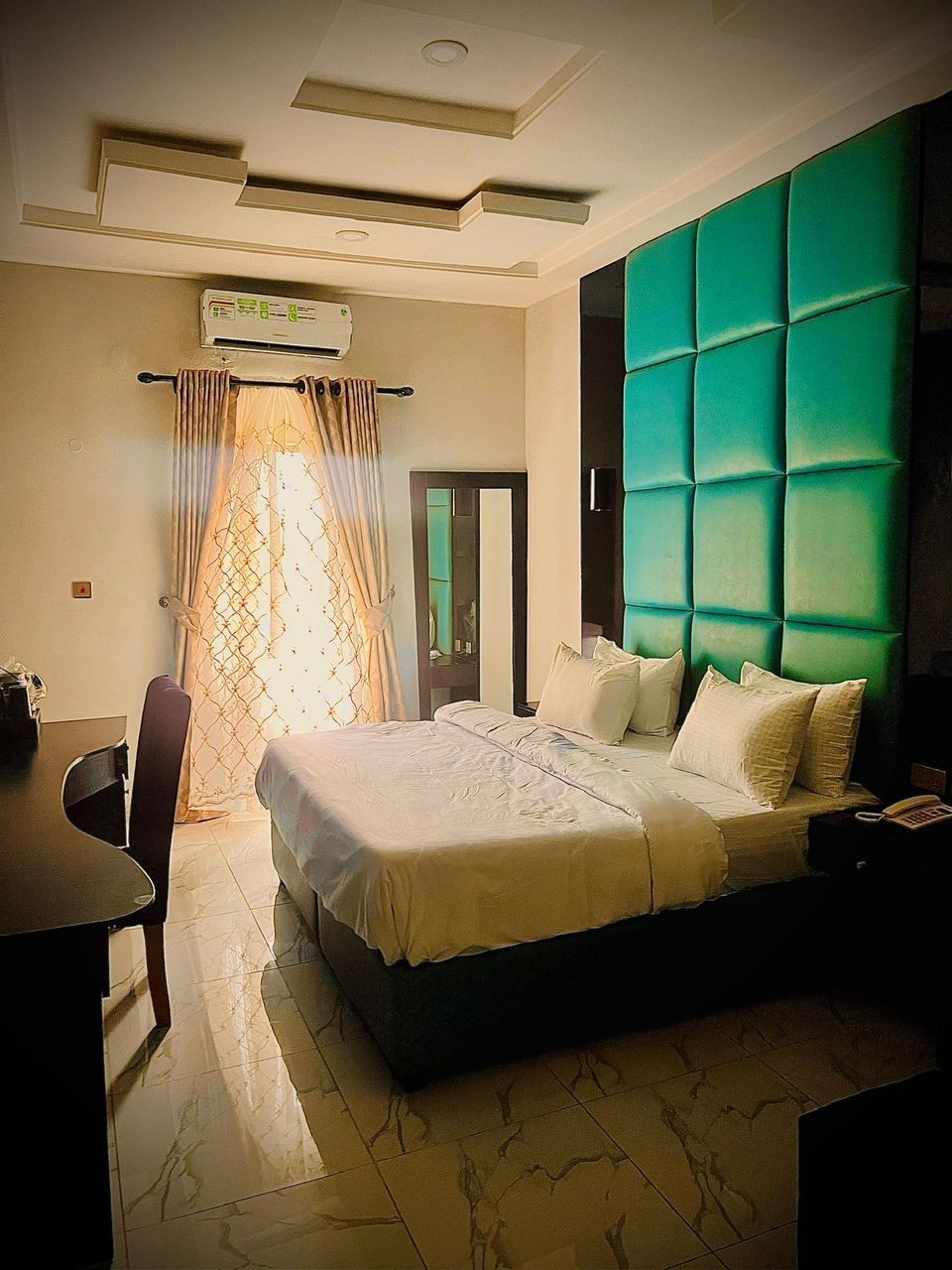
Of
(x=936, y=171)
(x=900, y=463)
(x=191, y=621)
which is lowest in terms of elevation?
(x=191, y=621)

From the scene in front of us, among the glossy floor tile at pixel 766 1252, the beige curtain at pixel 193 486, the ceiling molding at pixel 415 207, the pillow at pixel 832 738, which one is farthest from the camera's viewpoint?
the beige curtain at pixel 193 486

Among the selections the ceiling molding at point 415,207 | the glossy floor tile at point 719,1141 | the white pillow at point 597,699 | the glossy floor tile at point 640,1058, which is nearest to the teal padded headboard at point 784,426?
the white pillow at point 597,699

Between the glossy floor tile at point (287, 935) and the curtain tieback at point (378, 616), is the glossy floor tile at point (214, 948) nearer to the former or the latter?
the glossy floor tile at point (287, 935)

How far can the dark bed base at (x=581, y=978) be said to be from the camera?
2.52 m

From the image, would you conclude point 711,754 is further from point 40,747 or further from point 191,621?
point 191,621

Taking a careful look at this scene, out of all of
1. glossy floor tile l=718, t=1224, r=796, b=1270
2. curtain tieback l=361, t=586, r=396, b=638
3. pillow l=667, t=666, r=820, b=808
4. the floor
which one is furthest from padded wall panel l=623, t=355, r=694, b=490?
glossy floor tile l=718, t=1224, r=796, b=1270

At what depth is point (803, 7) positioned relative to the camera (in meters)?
2.51

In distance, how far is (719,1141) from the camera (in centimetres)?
232

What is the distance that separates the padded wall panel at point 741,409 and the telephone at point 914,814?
1291mm

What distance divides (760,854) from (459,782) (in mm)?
1004

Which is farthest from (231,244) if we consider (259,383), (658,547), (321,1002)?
(321,1002)

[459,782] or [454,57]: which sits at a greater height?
[454,57]

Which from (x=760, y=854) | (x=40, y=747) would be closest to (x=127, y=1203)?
(x=40, y=747)

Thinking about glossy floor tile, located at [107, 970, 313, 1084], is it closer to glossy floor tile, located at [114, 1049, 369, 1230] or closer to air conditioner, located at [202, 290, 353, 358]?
glossy floor tile, located at [114, 1049, 369, 1230]
